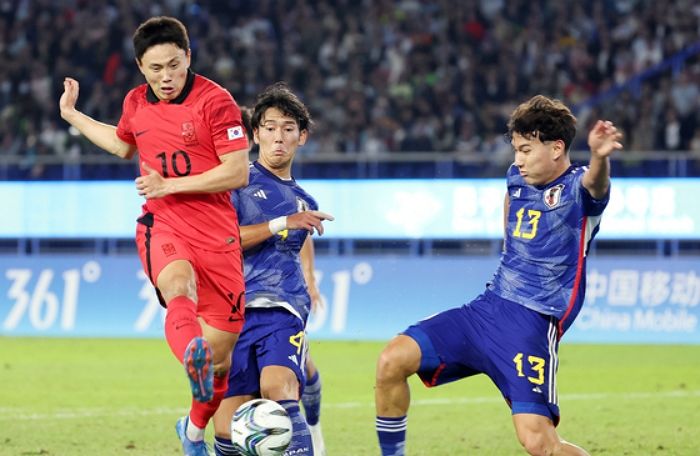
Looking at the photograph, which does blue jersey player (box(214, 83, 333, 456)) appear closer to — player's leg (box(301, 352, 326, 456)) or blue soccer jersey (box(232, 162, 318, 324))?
blue soccer jersey (box(232, 162, 318, 324))

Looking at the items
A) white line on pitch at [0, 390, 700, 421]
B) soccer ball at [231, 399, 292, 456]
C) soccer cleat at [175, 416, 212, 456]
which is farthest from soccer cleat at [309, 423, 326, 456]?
white line on pitch at [0, 390, 700, 421]

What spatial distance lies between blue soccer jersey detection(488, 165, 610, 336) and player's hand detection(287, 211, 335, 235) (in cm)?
99

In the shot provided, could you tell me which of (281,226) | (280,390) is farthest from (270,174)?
(280,390)

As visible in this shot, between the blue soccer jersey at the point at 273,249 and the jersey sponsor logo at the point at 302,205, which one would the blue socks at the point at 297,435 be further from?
the jersey sponsor logo at the point at 302,205

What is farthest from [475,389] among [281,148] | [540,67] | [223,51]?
[223,51]

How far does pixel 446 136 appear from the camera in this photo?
65.7 ft

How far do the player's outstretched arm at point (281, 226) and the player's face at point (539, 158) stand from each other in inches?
39.7

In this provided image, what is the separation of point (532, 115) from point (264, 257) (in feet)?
5.41

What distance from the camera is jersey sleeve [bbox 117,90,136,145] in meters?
6.93

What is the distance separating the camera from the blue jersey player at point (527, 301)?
643 cm

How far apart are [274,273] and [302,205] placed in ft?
1.65

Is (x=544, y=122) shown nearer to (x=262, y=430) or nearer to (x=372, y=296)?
(x=262, y=430)

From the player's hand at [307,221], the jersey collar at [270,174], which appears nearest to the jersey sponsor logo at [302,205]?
the jersey collar at [270,174]

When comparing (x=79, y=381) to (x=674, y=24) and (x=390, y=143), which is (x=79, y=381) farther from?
(x=674, y=24)
